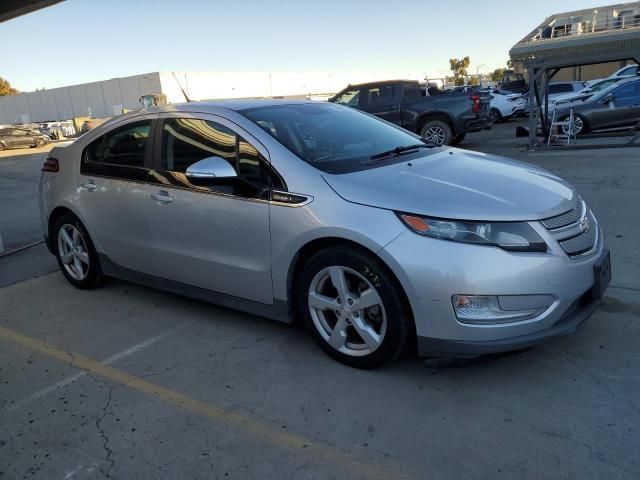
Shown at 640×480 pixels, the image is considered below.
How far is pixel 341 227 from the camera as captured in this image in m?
3.00

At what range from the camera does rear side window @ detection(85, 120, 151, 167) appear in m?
4.14

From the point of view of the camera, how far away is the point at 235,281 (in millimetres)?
3596

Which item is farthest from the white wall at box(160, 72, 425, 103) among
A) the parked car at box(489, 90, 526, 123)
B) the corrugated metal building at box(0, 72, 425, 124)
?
the parked car at box(489, 90, 526, 123)

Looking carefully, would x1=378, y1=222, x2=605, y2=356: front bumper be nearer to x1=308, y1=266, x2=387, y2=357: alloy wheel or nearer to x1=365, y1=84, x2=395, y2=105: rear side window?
x1=308, y1=266, x2=387, y2=357: alloy wheel

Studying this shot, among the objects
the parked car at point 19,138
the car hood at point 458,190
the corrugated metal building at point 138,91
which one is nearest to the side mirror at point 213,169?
the car hood at point 458,190

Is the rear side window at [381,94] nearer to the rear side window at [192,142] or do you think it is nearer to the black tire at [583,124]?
the black tire at [583,124]

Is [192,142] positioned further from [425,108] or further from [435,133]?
[435,133]

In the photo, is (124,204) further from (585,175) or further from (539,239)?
(585,175)

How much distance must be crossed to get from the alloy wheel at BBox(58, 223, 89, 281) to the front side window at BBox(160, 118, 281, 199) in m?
1.43

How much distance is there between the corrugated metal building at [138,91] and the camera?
60.4 metres

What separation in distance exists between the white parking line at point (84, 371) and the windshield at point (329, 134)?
163cm

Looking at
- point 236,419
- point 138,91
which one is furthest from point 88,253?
point 138,91

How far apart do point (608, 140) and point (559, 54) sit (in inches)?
90.6

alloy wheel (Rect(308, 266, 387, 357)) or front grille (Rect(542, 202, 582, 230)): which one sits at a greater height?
front grille (Rect(542, 202, 582, 230))
